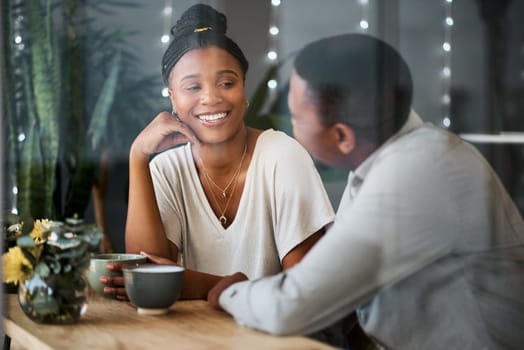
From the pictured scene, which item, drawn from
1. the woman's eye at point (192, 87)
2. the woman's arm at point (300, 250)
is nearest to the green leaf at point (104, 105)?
the woman's eye at point (192, 87)

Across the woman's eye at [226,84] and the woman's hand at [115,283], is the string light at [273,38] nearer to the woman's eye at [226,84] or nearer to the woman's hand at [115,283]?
the woman's eye at [226,84]

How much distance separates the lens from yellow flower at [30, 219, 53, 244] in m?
1.46

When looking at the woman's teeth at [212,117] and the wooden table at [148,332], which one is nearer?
the wooden table at [148,332]

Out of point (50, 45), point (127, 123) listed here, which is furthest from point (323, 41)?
point (50, 45)

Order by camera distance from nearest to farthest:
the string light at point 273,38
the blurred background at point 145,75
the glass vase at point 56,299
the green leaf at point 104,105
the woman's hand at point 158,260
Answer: the blurred background at point 145,75 → the string light at point 273,38 → the glass vase at point 56,299 → the woman's hand at point 158,260 → the green leaf at point 104,105

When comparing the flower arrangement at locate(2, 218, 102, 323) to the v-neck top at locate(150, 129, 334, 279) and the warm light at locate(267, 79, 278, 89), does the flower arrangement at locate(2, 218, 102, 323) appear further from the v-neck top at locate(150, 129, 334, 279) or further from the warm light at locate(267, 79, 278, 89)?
the warm light at locate(267, 79, 278, 89)

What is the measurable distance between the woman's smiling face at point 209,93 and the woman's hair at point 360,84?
0.65 feet

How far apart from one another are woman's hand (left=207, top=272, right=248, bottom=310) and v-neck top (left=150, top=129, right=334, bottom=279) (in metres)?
0.01

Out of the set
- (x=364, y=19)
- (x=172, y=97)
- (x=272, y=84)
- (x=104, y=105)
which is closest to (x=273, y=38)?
(x=272, y=84)

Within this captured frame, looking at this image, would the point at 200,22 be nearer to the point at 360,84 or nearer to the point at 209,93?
the point at 209,93

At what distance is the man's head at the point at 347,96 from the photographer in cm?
111

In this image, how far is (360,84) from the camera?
1135 millimetres

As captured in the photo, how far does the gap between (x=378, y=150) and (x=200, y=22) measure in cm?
49

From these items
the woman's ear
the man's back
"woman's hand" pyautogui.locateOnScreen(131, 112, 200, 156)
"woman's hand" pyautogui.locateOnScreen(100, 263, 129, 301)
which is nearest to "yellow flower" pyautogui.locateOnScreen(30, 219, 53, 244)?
"woman's hand" pyautogui.locateOnScreen(100, 263, 129, 301)
